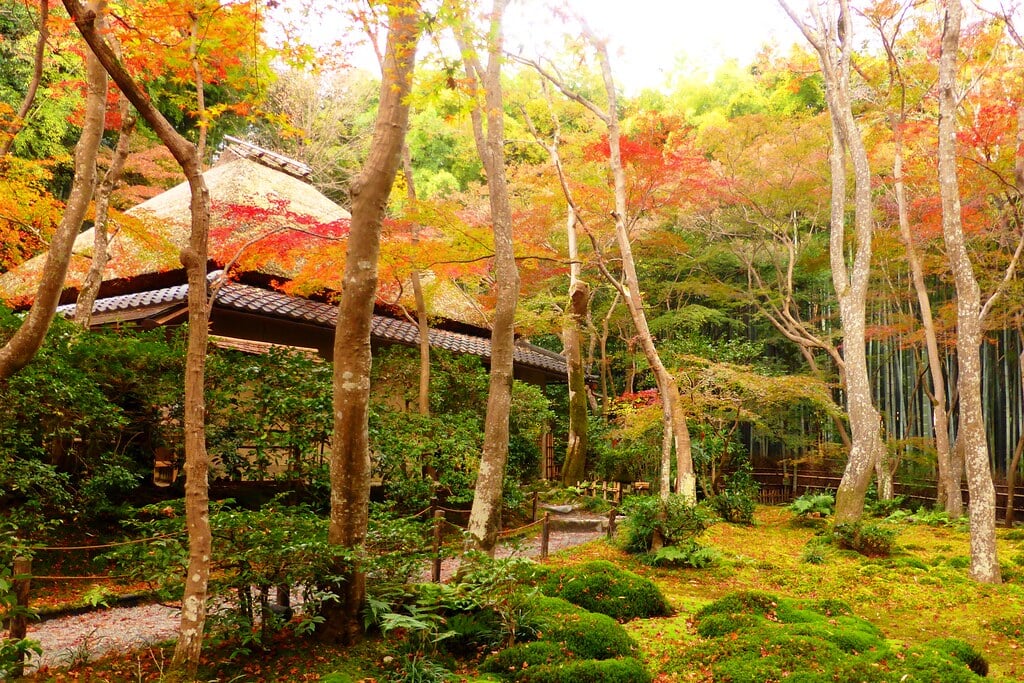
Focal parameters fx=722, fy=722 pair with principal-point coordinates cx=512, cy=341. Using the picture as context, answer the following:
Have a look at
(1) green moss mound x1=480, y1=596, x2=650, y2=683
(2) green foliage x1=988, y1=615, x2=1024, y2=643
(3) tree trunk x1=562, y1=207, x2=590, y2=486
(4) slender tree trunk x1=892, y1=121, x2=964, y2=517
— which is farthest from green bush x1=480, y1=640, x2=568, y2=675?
(4) slender tree trunk x1=892, y1=121, x2=964, y2=517

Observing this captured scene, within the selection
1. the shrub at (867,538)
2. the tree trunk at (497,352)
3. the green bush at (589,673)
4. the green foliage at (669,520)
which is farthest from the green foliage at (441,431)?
the shrub at (867,538)

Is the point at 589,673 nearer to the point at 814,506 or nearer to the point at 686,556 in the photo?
the point at 686,556

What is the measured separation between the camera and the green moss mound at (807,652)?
3.93m

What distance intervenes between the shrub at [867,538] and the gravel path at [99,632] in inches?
195

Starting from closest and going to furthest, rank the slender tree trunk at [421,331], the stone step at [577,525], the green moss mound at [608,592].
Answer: the green moss mound at [608,592] → the slender tree trunk at [421,331] → the stone step at [577,525]

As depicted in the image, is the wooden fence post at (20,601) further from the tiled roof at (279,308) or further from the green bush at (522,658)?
the tiled roof at (279,308)

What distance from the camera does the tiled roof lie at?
9000 mm

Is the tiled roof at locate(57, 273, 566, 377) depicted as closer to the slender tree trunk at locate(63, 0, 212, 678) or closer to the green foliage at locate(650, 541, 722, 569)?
the slender tree trunk at locate(63, 0, 212, 678)

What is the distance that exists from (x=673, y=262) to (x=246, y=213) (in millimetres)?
10700

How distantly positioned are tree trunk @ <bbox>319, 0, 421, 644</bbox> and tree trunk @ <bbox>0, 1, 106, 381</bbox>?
1880 millimetres

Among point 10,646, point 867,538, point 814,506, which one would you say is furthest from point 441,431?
point 814,506

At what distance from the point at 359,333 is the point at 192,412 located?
1054 mm

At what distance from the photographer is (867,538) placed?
27.5ft

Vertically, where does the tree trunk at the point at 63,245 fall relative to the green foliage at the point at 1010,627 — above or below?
above
